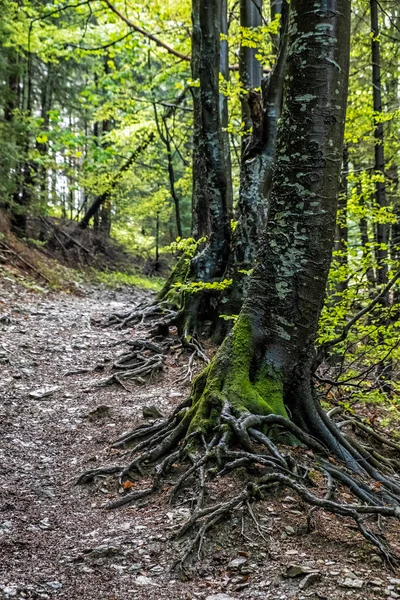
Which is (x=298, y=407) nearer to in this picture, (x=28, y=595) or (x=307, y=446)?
(x=307, y=446)

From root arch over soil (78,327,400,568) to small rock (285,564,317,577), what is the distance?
17.9 inches

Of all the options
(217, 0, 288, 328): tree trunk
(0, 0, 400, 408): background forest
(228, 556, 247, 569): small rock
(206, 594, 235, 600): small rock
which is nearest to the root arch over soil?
(228, 556, 247, 569): small rock

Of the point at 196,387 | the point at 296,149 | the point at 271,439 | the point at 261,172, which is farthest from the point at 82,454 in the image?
the point at 261,172

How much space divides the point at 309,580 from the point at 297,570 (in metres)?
0.10

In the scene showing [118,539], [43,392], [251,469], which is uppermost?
[251,469]

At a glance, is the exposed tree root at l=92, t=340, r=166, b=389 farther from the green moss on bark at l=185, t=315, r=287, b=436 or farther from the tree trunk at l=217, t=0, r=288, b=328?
the green moss on bark at l=185, t=315, r=287, b=436

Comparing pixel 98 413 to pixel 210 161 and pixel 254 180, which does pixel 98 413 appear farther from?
pixel 210 161

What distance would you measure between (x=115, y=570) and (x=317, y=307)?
2496 millimetres

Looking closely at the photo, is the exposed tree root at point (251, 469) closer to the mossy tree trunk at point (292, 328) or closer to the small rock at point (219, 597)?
the mossy tree trunk at point (292, 328)

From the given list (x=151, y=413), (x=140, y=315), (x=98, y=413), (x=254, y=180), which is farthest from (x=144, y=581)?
(x=140, y=315)

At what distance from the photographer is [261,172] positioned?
711 cm

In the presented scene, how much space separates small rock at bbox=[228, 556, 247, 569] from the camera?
2725mm

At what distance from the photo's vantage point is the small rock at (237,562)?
8.94 ft

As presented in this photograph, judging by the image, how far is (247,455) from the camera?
11.4 feet
